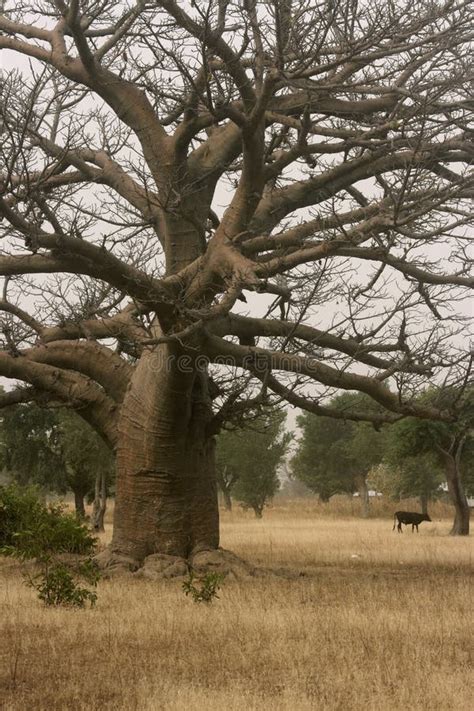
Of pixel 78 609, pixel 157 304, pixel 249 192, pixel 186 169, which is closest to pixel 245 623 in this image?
pixel 78 609

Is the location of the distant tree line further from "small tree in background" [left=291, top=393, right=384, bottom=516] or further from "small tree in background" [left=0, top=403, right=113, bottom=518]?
"small tree in background" [left=291, top=393, right=384, bottom=516]

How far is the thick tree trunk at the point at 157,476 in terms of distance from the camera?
33.6ft

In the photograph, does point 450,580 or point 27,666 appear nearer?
point 27,666

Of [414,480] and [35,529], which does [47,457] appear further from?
[414,480]

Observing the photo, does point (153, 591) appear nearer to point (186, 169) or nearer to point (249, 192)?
point (249, 192)

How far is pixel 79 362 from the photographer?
11000mm

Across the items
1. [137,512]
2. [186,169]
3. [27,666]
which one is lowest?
[27,666]

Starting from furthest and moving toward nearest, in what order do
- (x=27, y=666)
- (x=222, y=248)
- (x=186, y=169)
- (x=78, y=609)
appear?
1. (x=186, y=169)
2. (x=222, y=248)
3. (x=78, y=609)
4. (x=27, y=666)

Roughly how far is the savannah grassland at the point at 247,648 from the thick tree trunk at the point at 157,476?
100 centimetres

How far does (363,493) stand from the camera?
4356 centimetres

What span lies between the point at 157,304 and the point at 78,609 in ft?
10.3

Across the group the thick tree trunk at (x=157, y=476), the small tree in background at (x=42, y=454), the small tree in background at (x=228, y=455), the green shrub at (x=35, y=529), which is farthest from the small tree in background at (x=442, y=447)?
the small tree in background at (x=228, y=455)

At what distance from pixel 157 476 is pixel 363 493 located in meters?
34.5

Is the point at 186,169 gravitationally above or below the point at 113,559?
above
